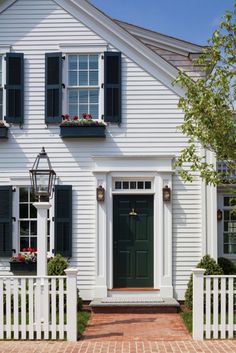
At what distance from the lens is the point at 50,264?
9688 mm

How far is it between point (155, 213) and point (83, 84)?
3327 mm

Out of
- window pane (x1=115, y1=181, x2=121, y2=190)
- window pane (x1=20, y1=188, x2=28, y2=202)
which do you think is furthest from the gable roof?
window pane (x1=20, y1=188, x2=28, y2=202)

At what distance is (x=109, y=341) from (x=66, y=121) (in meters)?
5.02

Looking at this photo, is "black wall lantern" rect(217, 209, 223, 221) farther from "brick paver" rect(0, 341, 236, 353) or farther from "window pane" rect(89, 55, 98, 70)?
"brick paver" rect(0, 341, 236, 353)

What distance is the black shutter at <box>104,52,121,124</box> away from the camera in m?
10.5

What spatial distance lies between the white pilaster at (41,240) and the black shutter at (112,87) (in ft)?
10.7

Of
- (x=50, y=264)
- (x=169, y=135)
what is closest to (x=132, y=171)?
(x=169, y=135)

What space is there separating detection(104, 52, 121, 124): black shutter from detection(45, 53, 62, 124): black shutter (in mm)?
1028

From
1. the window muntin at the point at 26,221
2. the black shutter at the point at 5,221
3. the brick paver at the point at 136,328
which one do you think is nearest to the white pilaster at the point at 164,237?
the brick paver at the point at 136,328

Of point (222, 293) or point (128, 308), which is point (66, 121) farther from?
point (222, 293)

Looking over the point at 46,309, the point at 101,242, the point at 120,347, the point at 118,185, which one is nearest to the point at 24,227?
the point at 101,242

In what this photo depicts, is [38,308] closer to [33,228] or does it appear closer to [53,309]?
[53,309]

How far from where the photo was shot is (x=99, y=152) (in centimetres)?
1054

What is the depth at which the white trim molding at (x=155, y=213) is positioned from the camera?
33.8ft
